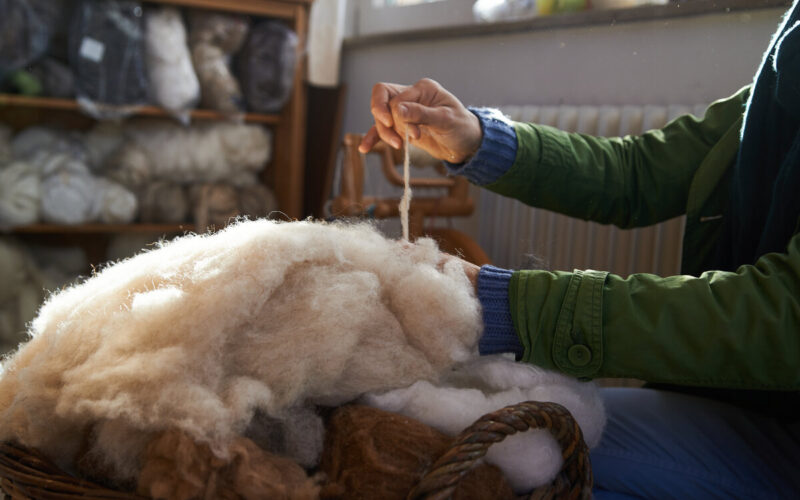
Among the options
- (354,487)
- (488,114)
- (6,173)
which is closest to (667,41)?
(488,114)

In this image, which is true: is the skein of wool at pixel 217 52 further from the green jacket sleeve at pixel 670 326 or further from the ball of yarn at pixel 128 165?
the green jacket sleeve at pixel 670 326

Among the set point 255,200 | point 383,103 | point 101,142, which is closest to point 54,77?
point 101,142

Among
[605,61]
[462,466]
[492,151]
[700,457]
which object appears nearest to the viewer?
[462,466]

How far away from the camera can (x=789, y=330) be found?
515 millimetres

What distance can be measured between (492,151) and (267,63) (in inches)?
59.5

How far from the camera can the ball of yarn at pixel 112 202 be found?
6.70ft

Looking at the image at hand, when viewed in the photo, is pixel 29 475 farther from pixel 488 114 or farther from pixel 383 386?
pixel 488 114

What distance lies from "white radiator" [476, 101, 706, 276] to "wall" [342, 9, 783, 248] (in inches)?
1.8

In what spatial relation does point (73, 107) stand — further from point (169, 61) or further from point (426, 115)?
point (426, 115)

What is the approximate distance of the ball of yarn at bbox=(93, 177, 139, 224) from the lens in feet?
6.70

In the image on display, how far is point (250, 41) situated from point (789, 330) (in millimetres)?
1983

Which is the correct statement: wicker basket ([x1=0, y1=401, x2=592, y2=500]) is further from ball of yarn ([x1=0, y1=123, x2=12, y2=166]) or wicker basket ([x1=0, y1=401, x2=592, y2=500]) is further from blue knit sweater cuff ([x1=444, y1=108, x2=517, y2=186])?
ball of yarn ([x1=0, y1=123, x2=12, y2=166])

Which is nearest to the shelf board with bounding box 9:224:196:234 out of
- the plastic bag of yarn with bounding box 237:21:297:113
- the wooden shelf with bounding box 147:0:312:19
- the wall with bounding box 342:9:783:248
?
the plastic bag of yarn with bounding box 237:21:297:113

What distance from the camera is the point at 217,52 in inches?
83.0
